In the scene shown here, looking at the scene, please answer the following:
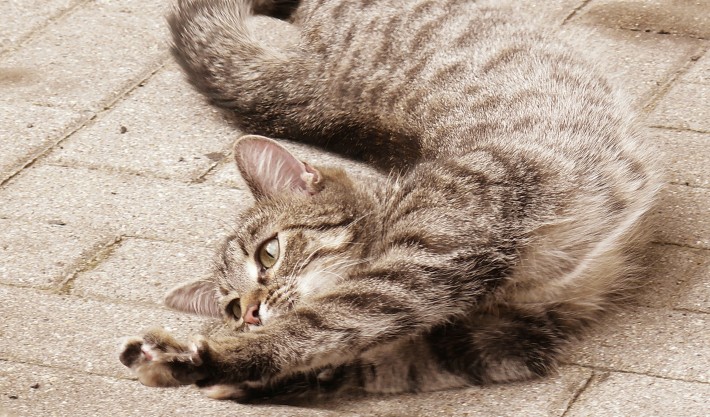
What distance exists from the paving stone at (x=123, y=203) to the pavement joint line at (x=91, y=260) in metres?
0.08

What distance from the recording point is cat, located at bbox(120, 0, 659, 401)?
3361 millimetres

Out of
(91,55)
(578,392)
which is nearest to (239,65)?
(91,55)

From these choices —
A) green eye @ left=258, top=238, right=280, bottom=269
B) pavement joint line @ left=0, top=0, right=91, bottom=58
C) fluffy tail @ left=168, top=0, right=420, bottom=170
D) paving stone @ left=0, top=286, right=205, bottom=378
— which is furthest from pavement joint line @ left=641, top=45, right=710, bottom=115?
pavement joint line @ left=0, top=0, right=91, bottom=58

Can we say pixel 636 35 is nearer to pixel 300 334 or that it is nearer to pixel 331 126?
pixel 331 126

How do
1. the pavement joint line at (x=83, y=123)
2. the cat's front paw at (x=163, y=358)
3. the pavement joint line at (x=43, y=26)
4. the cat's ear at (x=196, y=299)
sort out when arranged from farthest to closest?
1. the pavement joint line at (x=43, y=26)
2. the pavement joint line at (x=83, y=123)
3. the cat's ear at (x=196, y=299)
4. the cat's front paw at (x=163, y=358)

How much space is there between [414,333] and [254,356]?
49cm

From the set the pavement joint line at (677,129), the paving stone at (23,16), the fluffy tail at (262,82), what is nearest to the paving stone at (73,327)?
the fluffy tail at (262,82)

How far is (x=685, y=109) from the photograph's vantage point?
16.4 feet

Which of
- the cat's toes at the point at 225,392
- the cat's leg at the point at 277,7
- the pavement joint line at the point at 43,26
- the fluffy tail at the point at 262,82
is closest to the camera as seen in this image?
the cat's toes at the point at 225,392

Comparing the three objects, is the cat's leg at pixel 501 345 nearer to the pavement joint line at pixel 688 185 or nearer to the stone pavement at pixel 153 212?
the stone pavement at pixel 153 212

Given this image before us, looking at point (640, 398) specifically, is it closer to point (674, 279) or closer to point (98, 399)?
point (674, 279)

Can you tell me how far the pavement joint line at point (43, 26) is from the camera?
5992 millimetres

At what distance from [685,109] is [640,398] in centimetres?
202

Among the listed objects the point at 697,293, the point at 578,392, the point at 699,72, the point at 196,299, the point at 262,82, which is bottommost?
the point at 196,299
